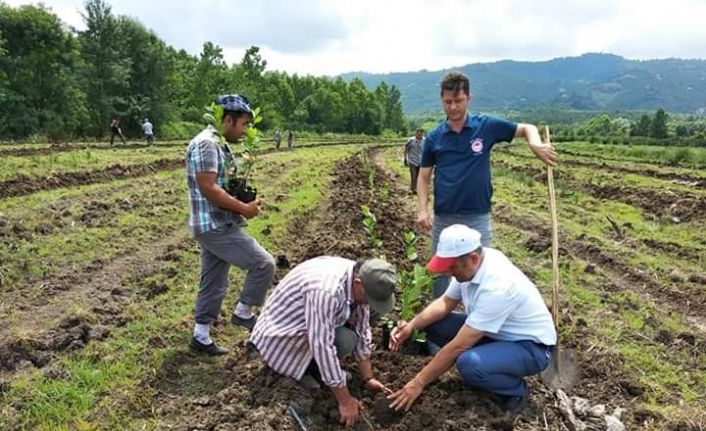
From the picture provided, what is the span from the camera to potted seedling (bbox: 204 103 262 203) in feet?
15.0

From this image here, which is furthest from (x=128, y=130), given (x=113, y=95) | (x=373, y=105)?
(x=373, y=105)

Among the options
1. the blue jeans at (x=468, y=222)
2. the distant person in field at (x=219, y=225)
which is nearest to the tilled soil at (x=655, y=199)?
the blue jeans at (x=468, y=222)

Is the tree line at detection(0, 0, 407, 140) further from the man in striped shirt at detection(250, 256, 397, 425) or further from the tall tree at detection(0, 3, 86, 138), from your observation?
the man in striped shirt at detection(250, 256, 397, 425)

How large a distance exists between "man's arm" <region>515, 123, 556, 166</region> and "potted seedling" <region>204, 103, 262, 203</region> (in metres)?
2.14

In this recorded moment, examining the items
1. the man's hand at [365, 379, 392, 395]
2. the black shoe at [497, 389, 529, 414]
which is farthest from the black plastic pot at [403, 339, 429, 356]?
the black shoe at [497, 389, 529, 414]

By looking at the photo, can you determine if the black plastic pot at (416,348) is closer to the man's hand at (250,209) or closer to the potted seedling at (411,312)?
the potted seedling at (411,312)

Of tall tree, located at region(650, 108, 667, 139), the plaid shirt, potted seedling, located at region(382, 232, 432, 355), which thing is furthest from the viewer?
tall tree, located at region(650, 108, 667, 139)

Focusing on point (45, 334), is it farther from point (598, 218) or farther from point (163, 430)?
point (598, 218)

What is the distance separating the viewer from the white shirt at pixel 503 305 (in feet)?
12.7

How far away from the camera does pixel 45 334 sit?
550 centimetres

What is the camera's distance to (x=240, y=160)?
16.0ft

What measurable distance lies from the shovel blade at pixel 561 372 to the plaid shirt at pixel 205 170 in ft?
9.51

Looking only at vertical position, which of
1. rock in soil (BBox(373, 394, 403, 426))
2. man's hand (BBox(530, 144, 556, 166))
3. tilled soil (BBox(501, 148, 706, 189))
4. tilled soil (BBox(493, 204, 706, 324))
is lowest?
tilled soil (BBox(501, 148, 706, 189))

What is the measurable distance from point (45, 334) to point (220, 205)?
95.0 inches
